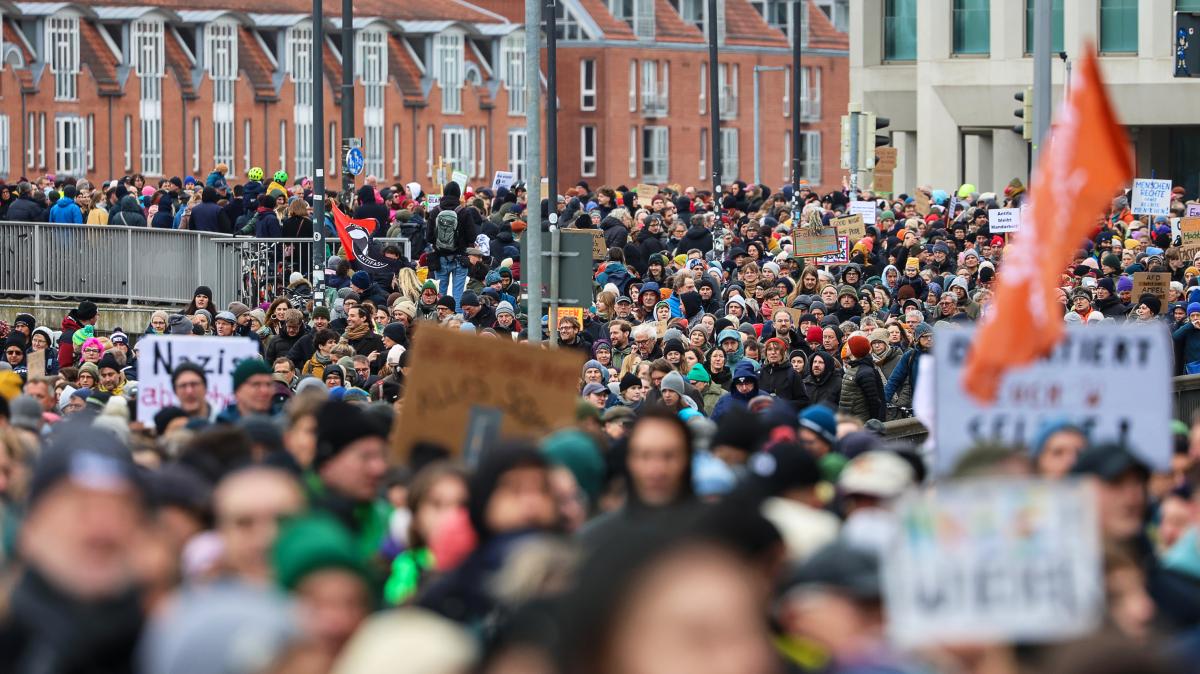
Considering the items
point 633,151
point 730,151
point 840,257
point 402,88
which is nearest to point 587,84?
point 633,151

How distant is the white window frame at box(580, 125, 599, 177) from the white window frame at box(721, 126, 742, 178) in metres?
6.51

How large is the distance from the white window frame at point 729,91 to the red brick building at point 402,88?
0.27 feet

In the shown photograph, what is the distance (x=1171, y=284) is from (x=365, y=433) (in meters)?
18.3

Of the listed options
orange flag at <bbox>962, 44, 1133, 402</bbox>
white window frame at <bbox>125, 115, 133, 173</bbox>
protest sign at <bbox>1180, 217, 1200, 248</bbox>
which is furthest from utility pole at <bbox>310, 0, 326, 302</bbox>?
white window frame at <bbox>125, 115, 133, 173</bbox>

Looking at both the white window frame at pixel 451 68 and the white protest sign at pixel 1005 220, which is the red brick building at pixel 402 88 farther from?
the white protest sign at pixel 1005 220

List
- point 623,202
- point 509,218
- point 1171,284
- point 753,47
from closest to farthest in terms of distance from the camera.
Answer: point 1171,284
point 509,218
point 623,202
point 753,47

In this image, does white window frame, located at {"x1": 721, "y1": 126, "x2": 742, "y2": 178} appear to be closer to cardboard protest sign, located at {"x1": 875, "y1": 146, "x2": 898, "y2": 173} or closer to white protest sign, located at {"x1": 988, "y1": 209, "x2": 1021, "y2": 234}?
cardboard protest sign, located at {"x1": 875, "y1": 146, "x2": 898, "y2": 173}

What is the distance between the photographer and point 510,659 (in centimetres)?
456

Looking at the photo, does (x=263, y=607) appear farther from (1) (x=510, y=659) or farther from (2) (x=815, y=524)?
(2) (x=815, y=524)

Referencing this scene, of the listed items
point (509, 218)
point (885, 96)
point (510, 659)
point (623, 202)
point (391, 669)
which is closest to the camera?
point (510, 659)

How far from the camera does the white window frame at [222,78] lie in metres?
85.3

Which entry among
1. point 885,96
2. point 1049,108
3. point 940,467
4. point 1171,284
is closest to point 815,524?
point 940,467

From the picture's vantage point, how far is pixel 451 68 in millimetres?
95000

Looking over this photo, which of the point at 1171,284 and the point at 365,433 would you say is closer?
the point at 365,433
